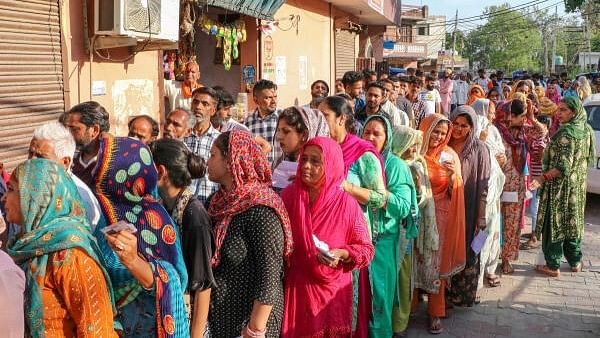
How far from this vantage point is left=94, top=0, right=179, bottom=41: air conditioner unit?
5.39 metres

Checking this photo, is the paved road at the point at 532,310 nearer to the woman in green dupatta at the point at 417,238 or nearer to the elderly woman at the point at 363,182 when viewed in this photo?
the woman in green dupatta at the point at 417,238

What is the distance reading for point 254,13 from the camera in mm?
8383

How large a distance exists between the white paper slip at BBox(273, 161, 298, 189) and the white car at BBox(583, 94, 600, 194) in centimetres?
683

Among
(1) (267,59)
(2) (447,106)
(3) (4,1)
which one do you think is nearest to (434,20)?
(2) (447,106)

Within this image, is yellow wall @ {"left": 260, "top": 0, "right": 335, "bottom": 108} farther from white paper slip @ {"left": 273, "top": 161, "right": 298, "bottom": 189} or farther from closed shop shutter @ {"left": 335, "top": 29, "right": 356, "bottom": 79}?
white paper slip @ {"left": 273, "top": 161, "right": 298, "bottom": 189}

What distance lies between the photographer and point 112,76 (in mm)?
6055

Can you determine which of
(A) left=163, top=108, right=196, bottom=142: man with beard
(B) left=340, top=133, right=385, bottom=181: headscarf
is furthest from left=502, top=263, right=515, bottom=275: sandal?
(A) left=163, top=108, right=196, bottom=142: man with beard

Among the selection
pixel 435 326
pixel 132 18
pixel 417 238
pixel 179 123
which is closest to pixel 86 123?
pixel 179 123

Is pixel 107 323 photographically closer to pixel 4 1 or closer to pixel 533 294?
pixel 4 1

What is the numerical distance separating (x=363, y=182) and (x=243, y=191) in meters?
1.34

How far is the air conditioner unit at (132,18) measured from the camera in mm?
5387

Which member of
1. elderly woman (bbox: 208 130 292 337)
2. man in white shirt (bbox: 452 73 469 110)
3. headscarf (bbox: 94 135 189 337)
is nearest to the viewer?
headscarf (bbox: 94 135 189 337)

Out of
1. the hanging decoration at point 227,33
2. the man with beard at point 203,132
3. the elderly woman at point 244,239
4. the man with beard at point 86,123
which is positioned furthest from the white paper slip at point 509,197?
the hanging decoration at point 227,33

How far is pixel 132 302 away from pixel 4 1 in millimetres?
3337
